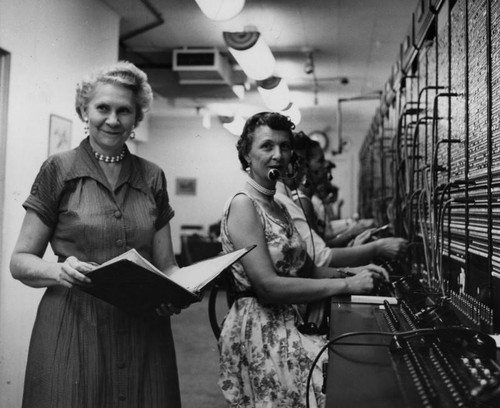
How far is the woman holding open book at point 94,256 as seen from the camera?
1583 millimetres

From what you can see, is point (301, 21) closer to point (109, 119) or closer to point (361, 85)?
point (361, 85)

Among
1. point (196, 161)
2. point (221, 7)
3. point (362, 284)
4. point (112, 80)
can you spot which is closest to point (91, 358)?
point (112, 80)

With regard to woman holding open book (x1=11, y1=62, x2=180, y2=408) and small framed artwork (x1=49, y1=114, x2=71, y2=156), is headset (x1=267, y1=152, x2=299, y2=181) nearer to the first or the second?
woman holding open book (x1=11, y1=62, x2=180, y2=408)

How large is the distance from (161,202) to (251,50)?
2839 mm

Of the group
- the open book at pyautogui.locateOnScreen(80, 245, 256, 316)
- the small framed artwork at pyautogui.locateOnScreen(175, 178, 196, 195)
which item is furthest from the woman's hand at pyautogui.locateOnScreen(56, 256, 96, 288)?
the small framed artwork at pyautogui.locateOnScreen(175, 178, 196, 195)

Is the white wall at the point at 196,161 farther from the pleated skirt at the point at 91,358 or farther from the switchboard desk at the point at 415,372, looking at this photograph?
the switchboard desk at the point at 415,372

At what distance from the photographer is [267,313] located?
77.7 inches

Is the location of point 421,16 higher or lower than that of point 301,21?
lower

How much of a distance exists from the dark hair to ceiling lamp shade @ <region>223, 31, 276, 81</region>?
2.36 meters

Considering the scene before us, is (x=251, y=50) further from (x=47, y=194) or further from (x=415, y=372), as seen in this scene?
(x=415, y=372)

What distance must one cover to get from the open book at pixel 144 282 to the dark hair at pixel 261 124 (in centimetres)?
68

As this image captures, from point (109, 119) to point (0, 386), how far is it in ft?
4.94

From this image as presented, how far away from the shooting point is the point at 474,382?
901 millimetres

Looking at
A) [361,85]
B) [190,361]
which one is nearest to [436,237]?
[190,361]
